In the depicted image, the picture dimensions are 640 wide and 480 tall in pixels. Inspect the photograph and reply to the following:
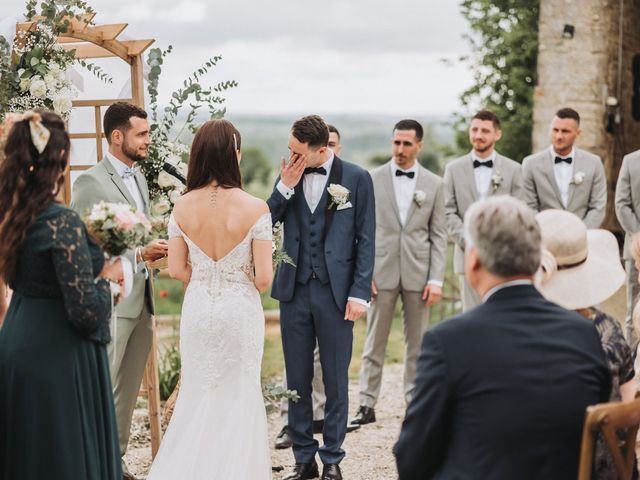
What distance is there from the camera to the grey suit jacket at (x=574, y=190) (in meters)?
7.56

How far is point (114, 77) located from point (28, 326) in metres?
2.88

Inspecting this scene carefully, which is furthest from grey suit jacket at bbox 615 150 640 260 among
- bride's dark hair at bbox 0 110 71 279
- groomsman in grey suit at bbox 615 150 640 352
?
bride's dark hair at bbox 0 110 71 279

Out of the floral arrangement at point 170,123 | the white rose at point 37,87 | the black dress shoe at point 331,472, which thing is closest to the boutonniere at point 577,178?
the floral arrangement at point 170,123

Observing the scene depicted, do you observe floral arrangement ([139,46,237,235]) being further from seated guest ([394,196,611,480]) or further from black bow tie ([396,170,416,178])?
seated guest ([394,196,611,480])

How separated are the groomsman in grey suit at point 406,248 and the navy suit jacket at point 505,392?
425cm

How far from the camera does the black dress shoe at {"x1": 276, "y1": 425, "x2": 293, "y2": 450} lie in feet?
21.0

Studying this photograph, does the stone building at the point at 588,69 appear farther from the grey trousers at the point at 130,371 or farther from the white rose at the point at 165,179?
the grey trousers at the point at 130,371

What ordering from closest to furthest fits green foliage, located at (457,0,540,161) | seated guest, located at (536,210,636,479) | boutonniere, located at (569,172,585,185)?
seated guest, located at (536,210,636,479) < boutonniere, located at (569,172,585,185) < green foliage, located at (457,0,540,161)

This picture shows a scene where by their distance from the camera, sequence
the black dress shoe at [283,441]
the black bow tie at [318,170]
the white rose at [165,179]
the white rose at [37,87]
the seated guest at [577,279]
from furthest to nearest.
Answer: the black dress shoe at [283,441] < the white rose at [165,179] < the black bow tie at [318,170] < the white rose at [37,87] < the seated guest at [577,279]

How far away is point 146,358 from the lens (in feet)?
18.1

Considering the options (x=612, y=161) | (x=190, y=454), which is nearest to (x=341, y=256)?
(x=190, y=454)

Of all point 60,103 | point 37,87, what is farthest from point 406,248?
point 37,87

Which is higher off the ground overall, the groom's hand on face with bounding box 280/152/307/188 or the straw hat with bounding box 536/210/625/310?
the groom's hand on face with bounding box 280/152/307/188

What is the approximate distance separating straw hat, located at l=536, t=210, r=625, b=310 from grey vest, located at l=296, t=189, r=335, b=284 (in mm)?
2343
